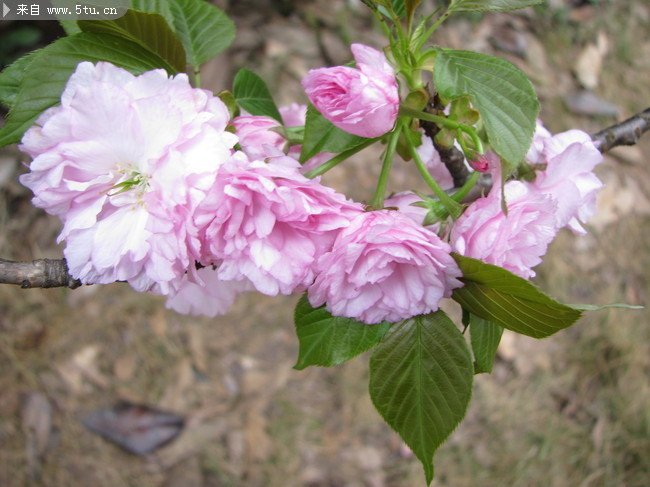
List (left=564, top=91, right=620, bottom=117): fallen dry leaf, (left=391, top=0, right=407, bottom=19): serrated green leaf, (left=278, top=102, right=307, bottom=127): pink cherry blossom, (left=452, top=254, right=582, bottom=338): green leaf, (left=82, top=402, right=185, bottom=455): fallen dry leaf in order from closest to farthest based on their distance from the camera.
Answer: (left=452, top=254, right=582, bottom=338): green leaf → (left=391, top=0, right=407, bottom=19): serrated green leaf → (left=278, top=102, right=307, bottom=127): pink cherry blossom → (left=82, top=402, right=185, bottom=455): fallen dry leaf → (left=564, top=91, right=620, bottom=117): fallen dry leaf

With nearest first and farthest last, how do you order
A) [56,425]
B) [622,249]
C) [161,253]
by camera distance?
1. [161,253]
2. [56,425]
3. [622,249]

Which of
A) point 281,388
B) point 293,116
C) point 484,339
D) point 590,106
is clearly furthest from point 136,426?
point 590,106

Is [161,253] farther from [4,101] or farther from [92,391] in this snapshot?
[92,391]

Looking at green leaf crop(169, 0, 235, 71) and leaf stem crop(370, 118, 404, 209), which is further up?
green leaf crop(169, 0, 235, 71)

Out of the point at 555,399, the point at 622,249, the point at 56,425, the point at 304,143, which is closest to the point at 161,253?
the point at 304,143

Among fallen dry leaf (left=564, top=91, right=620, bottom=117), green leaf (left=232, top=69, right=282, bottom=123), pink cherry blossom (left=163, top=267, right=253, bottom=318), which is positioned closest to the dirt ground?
fallen dry leaf (left=564, top=91, right=620, bottom=117)

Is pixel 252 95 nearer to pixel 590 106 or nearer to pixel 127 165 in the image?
pixel 127 165

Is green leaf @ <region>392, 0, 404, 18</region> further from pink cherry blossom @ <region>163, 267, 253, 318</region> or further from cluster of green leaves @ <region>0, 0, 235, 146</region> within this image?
pink cherry blossom @ <region>163, 267, 253, 318</region>
